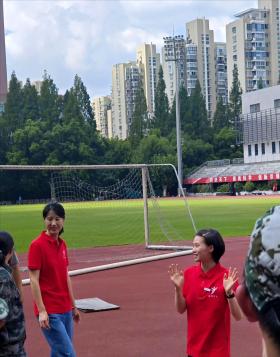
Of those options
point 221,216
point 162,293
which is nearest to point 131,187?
point 221,216

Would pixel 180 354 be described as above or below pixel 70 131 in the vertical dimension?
below

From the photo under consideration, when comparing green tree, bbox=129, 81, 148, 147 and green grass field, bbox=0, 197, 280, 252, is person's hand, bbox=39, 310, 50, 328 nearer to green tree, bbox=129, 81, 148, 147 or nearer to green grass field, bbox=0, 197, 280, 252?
green grass field, bbox=0, 197, 280, 252

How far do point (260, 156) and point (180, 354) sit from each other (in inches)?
2679

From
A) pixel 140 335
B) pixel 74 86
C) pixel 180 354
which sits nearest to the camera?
pixel 180 354

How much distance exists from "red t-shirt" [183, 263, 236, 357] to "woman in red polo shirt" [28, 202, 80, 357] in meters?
1.32

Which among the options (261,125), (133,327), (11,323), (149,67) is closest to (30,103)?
(261,125)

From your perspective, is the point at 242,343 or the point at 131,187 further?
the point at 131,187

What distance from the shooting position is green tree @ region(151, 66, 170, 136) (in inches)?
3568

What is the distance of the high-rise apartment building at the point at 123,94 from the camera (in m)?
121

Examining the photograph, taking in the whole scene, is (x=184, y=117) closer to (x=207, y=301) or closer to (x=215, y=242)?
(x=215, y=242)

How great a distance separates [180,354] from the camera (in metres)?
6.56

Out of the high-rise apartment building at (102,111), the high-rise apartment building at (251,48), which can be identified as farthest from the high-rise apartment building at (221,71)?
the high-rise apartment building at (102,111)

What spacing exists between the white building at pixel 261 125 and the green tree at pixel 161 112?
16891 mm

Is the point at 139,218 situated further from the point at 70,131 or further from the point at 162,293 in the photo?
the point at 70,131
